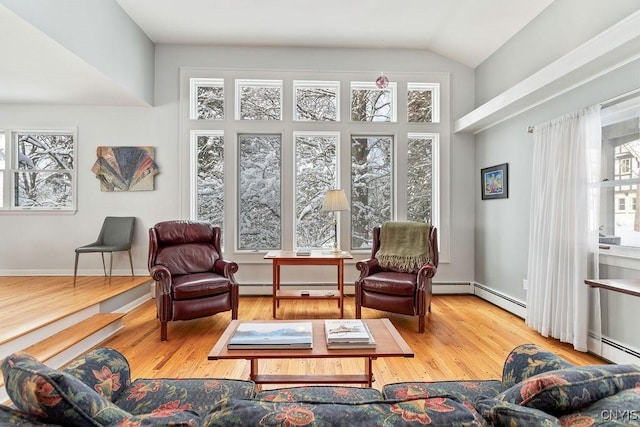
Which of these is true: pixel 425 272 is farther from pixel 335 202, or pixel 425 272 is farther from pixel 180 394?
pixel 180 394

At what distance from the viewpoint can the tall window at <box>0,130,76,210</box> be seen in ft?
15.4

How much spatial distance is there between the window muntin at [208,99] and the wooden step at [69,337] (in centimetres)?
280

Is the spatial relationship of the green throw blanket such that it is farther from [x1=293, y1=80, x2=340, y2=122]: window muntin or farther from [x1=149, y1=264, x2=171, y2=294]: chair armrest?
[x1=149, y1=264, x2=171, y2=294]: chair armrest

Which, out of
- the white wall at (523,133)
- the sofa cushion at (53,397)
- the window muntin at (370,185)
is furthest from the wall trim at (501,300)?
the sofa cushion at (53,397)

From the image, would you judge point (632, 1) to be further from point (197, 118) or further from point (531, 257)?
point (197, 118)

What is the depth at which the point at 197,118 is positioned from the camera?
4758 mm

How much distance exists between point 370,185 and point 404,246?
1.26 meters

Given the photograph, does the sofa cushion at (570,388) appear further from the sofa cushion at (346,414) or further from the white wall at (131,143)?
the white wall at (131,143)

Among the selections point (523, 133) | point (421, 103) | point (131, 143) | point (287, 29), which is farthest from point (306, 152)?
point (523, 133)

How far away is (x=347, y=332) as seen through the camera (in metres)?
1.94

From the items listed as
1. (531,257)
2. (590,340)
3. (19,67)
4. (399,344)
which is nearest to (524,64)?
(531,257)

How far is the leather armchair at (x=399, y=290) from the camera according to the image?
10.9 feet

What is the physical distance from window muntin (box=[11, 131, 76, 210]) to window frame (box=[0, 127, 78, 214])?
0.01m

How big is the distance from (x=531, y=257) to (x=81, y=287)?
4.86 metres
